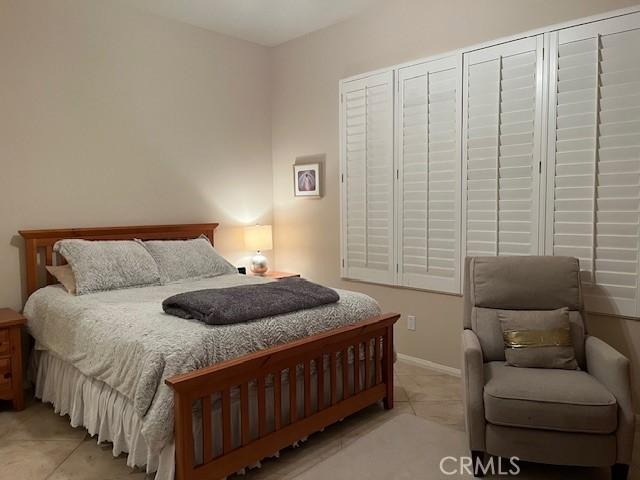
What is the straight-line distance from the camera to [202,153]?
172 inches

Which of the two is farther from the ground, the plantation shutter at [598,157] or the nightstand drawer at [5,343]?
the plantation shutter at [598,157]

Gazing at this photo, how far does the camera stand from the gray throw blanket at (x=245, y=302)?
Result: 2.32 meters

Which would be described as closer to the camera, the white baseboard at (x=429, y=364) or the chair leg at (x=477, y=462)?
the chair leg at (x=477, y=462)

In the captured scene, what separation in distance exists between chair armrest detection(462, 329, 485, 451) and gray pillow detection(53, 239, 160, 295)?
220cm

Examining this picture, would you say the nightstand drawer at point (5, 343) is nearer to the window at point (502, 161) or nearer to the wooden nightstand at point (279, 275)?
the wooden nightstand at point (279, 275)

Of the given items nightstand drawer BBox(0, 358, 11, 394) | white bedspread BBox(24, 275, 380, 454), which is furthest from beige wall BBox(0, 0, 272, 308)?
white bedspread BBox(24, 275, 380, 454)

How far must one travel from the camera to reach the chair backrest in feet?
8.68

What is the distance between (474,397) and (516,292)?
780 millimetres

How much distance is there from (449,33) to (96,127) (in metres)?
2.71

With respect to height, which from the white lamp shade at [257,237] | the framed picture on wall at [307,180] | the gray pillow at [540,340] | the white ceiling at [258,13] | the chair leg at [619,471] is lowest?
the chair leg at [619,471]

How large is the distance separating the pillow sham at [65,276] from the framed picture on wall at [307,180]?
2115 mm

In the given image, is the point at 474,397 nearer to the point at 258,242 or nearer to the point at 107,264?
the point at 107,264

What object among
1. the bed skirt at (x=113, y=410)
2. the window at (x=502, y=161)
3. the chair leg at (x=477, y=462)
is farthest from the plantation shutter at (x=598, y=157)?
the bed skirt at (x=113, y=410)

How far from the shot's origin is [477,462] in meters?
2.28
